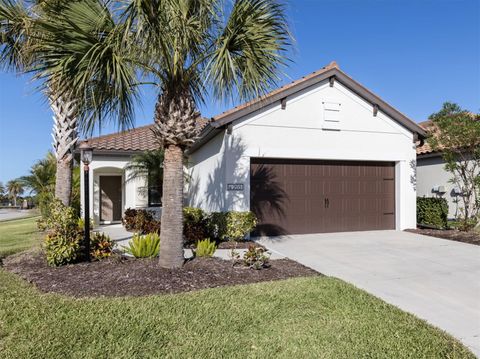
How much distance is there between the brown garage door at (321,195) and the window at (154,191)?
5.24 meters

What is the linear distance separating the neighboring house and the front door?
48.9ft

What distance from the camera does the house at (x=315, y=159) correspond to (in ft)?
36.1

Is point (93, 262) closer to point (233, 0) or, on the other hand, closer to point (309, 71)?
point (233, 0)

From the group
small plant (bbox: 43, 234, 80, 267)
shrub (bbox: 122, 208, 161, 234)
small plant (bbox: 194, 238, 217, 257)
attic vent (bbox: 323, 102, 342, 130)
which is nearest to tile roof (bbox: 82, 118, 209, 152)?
shrub (bbox: 122, 208, 161, 234)

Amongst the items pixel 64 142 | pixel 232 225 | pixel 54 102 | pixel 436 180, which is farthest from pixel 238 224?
pixel 436 180

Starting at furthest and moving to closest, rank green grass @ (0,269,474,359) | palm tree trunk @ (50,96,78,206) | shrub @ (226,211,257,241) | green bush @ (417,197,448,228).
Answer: green bush @ (417,197,448,228)
shrub @ (226,211,257,241)
palm tree trunk @ (50,96,78,206)
green grass @ (0,269,474,359)

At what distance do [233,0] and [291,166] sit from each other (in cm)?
654

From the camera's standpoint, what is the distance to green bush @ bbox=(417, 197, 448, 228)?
13.0m

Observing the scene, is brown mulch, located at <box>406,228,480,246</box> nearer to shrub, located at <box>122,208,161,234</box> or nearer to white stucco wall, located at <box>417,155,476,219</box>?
white stucco wall, located at <box>417,155,476,219</box>

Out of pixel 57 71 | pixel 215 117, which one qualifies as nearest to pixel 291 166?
pixel 215 117

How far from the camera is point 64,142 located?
31.9 ft

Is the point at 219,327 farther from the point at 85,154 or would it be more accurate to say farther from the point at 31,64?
the point at 31,64

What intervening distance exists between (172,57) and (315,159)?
6.97 metres

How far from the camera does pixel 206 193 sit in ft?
42.7
